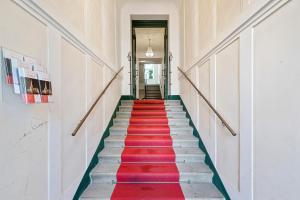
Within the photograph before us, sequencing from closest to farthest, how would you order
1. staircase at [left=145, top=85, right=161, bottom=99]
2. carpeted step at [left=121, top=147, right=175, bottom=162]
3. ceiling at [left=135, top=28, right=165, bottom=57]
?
carpeted step at [left=121, top=147, right=175, bottom=162] < ceiling at [left=135, top=28, right=165, bottom=57] < staircase at [left=145, top=85, right=161, bottom=99]

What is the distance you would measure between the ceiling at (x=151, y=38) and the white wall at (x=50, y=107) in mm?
5561

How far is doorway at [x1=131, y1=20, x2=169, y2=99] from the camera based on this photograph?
6449mm

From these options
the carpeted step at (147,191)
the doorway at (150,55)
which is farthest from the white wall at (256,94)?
the doorway at (150,55)

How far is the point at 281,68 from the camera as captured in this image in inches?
51.3

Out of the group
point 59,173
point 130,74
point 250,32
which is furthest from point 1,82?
point 130,74

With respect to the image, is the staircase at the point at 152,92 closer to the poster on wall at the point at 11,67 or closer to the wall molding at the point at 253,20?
the wall molding at the point at 253,20

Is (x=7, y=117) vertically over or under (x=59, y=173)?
over

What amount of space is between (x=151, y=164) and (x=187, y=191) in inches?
27.3

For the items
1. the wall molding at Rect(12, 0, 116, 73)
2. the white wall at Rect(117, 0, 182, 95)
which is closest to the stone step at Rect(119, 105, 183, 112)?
the white wall at Rect(117, 0, 182, 95)

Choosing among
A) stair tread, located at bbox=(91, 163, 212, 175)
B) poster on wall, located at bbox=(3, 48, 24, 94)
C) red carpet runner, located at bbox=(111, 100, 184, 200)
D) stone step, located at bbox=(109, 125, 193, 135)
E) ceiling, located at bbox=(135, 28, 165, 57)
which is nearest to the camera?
poster on wall, located at bbox=(3, 48, 24, 94)

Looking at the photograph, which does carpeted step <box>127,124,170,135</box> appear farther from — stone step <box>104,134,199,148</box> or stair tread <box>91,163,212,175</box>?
stair tread <box>91,163,212,175</box>

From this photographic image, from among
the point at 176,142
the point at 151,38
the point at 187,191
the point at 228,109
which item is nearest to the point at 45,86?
the point at 228,109

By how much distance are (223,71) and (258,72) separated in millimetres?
766

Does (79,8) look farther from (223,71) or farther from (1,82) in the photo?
(223,71)
